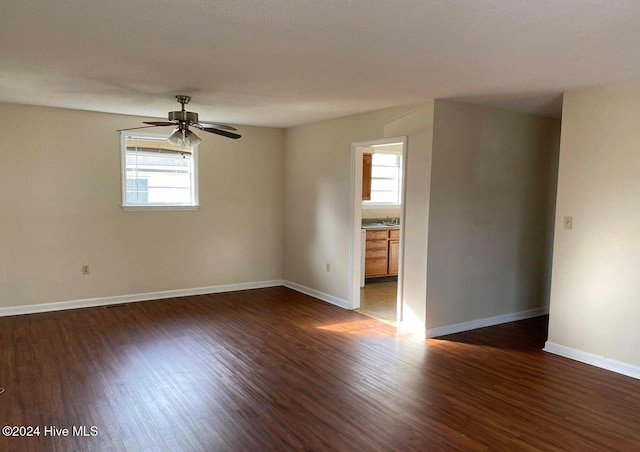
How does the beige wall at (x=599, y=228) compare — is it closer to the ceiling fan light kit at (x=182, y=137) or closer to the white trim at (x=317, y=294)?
the white trim at (x=317, y=294)

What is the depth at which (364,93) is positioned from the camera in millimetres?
3896

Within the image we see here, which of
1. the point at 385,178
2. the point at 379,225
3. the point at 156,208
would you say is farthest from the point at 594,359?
the point at 156,208

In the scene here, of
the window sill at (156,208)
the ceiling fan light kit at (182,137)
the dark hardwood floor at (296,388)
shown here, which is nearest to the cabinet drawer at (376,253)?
the dark hardwood floor at (296,388)

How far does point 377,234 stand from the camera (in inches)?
265

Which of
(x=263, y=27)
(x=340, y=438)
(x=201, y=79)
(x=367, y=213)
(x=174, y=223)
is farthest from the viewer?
(x=367, y=213)

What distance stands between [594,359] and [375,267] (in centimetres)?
343

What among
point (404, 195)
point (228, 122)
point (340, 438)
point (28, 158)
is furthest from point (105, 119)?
point (340, 438)

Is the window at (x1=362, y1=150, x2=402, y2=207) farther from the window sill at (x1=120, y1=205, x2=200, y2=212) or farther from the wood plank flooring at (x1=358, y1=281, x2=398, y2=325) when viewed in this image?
the window sill at (x1=120, y1=205, x2=200, y2=212)

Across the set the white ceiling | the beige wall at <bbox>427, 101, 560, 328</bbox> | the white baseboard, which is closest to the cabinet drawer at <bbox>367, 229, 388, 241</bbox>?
the white baseboard

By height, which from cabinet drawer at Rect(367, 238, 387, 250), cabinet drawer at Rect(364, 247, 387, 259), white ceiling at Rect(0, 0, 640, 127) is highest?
white ceiling at Rect(0, 0, 640, 127)

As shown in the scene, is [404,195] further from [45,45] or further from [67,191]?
[67,191]

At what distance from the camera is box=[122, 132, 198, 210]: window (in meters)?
5.47

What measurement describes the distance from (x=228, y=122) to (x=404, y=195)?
267 cm

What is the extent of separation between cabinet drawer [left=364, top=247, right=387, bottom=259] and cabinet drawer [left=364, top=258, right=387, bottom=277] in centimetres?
5
